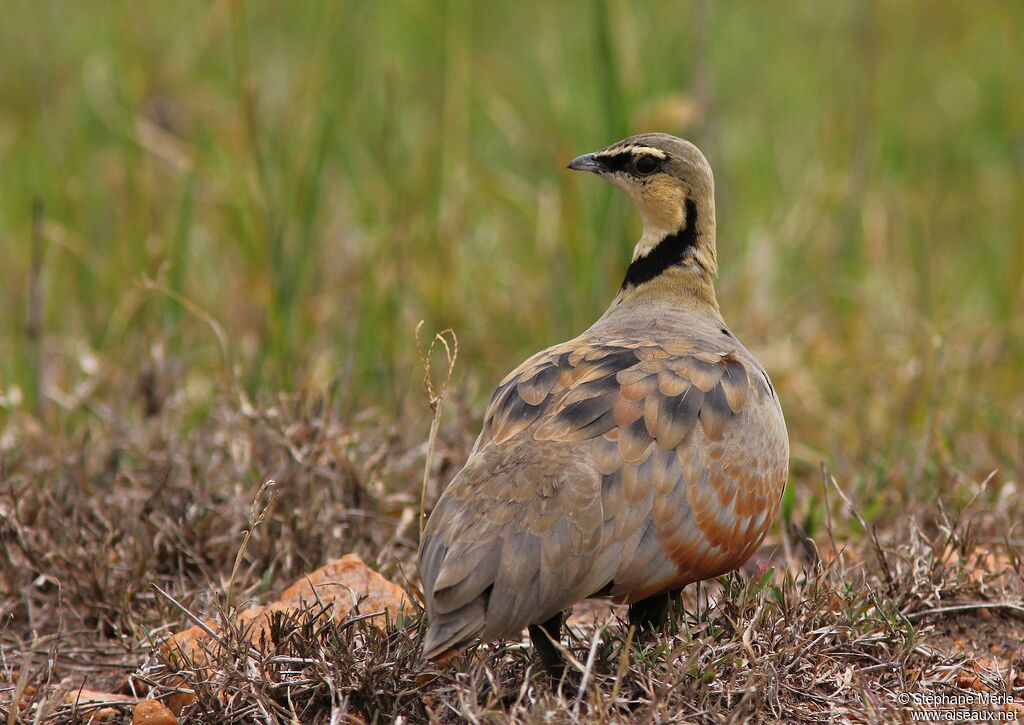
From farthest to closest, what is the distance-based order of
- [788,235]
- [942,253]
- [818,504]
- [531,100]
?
[531,100] → [942,253] → [788,235] → [818,504]

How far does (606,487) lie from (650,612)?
51 cm

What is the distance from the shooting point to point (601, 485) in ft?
10.9

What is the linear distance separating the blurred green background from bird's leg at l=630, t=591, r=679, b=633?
142 cm

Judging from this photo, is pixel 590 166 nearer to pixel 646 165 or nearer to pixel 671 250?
pixel 646 165

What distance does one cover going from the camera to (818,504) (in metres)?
4.76

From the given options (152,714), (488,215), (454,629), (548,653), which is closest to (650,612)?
(548,653)

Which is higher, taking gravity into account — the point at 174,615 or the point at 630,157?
the point at 630,157

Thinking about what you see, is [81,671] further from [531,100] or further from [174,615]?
[531,100]

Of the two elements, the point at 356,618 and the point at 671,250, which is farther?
the point at 671,250

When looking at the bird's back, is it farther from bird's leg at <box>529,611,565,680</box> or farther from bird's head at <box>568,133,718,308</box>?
bird's head at <box>568,133,718,308</box>

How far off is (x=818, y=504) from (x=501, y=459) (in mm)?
1762

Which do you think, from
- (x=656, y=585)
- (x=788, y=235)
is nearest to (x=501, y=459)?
(x=656, y=585)

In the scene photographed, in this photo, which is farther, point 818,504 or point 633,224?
point 633,224

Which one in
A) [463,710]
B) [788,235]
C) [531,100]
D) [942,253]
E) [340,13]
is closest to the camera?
[463,710]
